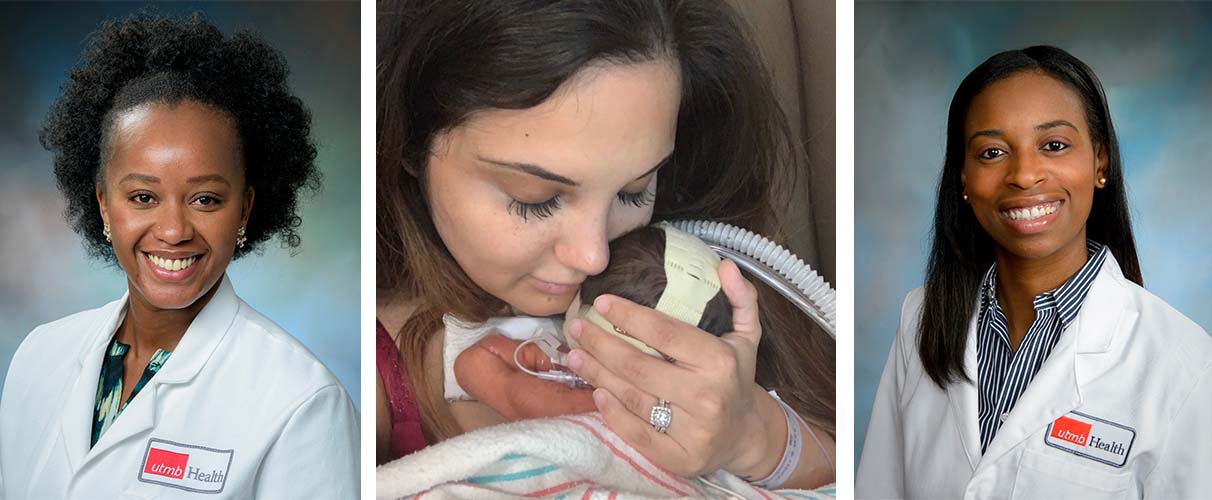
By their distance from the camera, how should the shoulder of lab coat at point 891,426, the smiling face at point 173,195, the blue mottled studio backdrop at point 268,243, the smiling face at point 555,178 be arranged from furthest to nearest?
1. the blue mottled studio backdrop at point 268,243
2. the shoulder of lab coat at point 891,426
3. the smiling face at point 173,195
4. the smiling face at point 555,178

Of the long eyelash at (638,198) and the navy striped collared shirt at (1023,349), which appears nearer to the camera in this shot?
the long eyelash at (638,198)

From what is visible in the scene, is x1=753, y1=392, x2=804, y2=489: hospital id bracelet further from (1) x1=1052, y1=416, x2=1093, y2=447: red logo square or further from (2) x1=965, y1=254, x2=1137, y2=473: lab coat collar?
(1) x1=1052, y1=416, x2=1093, y2=447: red logo square

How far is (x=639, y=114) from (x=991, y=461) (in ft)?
3.63

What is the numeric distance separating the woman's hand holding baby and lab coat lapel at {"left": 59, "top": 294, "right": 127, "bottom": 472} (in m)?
1.10

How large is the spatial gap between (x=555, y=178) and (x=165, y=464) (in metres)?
1.08

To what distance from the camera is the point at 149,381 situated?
2.69 m

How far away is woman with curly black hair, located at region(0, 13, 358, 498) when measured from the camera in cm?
264

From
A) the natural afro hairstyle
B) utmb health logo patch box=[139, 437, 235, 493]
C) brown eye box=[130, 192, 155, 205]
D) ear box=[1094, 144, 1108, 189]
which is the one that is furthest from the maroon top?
ear box=[1094, 144, 1108, 189]

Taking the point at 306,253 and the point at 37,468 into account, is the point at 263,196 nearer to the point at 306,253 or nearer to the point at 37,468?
the point at 306,253

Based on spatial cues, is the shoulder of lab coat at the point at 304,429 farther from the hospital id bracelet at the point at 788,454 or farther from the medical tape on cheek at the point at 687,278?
the hospital id bracelet at the point at 788,454

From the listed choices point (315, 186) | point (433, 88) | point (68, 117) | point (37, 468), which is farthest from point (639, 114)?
point (37, 468)

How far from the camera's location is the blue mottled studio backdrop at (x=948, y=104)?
324 centimetres

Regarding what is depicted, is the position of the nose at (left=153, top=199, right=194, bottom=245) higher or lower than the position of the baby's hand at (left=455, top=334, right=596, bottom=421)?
higher

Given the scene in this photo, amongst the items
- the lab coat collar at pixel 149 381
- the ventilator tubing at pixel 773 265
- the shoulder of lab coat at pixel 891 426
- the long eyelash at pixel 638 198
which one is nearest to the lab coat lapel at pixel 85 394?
the lab coat collar at pixel 149 381
